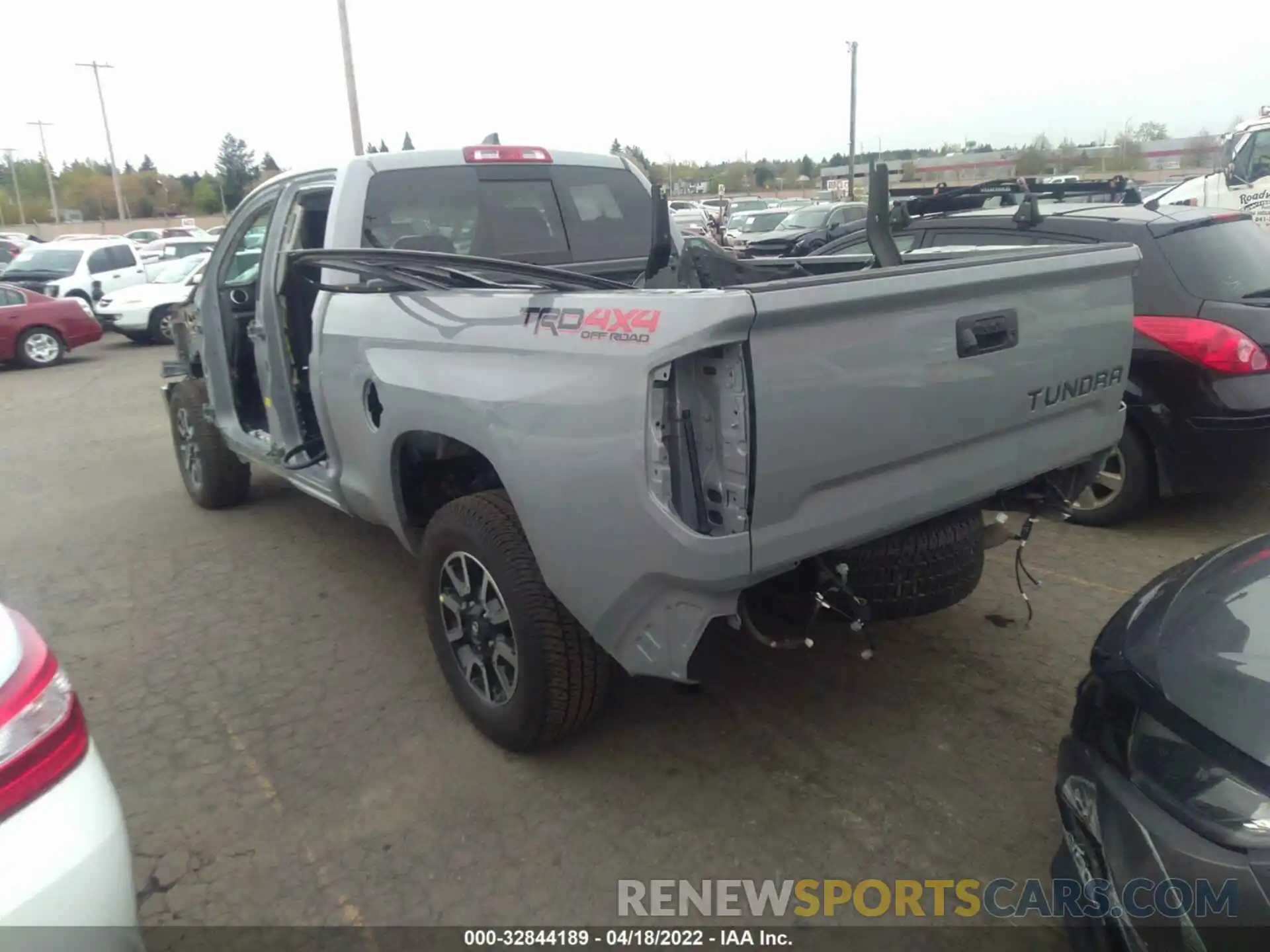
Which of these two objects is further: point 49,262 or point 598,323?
point 49,262

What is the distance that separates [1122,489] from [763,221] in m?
20.2

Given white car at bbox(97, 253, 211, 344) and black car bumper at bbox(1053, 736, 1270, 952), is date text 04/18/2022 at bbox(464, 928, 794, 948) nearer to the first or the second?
black car bumper at bbox(1053, 736, 1270, 952)

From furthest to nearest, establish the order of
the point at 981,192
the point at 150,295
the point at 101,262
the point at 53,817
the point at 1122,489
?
1. the point at 101,262
2. the point at 150,295
3. the point at 1122,489
4. the point at 981,192
5. the point at 53,817

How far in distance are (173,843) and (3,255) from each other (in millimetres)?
28282

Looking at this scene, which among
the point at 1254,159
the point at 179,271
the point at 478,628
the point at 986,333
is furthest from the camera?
the point at 179,271

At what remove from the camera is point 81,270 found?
1850cm

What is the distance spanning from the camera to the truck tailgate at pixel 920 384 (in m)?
2.35

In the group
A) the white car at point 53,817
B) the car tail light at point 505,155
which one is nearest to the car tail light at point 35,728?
the white car at point 53,817

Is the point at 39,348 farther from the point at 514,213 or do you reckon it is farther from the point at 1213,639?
the point at 1213,639

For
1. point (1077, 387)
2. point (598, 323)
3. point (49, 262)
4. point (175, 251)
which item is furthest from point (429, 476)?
point (175, 251)

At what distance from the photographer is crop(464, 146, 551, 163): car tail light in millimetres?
4340

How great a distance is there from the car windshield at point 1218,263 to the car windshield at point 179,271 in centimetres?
1604

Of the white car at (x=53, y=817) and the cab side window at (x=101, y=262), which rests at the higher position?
the cab side window at (x=101, y=262)

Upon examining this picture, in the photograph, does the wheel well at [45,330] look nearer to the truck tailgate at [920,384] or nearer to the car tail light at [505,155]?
the car tail light at [505,155]
